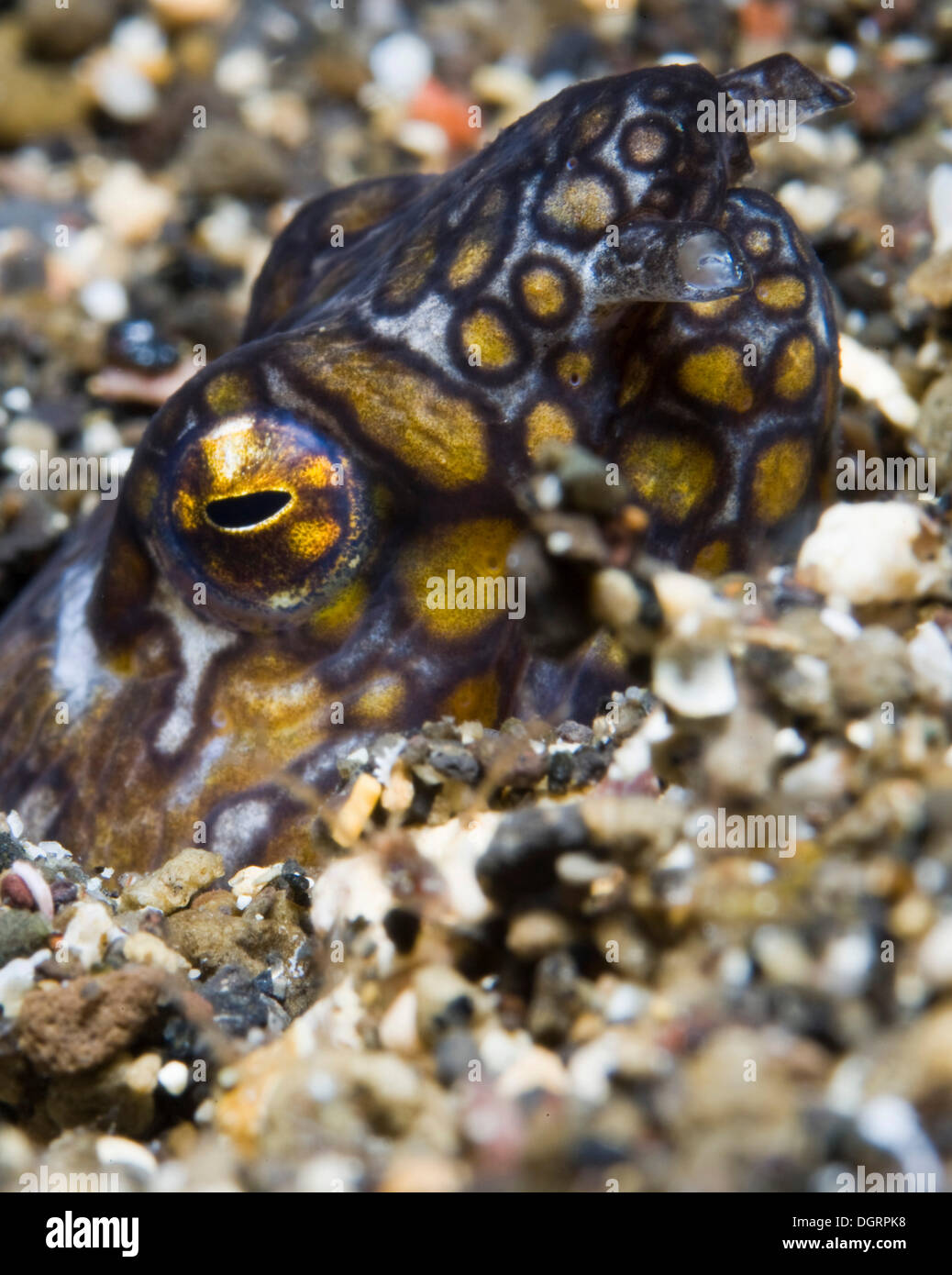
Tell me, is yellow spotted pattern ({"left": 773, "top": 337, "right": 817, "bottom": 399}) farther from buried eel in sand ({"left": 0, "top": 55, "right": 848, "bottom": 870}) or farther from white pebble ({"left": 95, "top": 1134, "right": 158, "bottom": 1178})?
white pebble ({"left": 95, "top": 1134, "right": 158, "bottom": 1178})

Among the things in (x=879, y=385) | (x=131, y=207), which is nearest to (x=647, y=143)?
(x=879, y=385)

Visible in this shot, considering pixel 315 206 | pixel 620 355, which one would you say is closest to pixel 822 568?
pixel 620 355

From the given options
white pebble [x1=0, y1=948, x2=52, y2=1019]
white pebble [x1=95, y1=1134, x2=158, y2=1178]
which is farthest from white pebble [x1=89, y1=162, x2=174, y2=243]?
white pebble [x1=95, y1=1134, x2=158, y2=1178]

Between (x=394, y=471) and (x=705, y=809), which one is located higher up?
(x=394, y=471)

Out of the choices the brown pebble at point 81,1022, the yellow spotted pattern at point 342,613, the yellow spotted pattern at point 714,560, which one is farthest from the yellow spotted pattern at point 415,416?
the brown pebble at point 81,1022

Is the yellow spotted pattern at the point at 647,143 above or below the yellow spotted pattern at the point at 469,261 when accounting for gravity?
above

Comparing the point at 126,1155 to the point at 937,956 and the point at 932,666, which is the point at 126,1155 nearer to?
the point at 937,956

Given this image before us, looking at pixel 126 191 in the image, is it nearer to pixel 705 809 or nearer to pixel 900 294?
pixel 900 294

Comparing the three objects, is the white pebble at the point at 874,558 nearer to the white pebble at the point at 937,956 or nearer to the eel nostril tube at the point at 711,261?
the eel nostril tube at the point at 711,261
